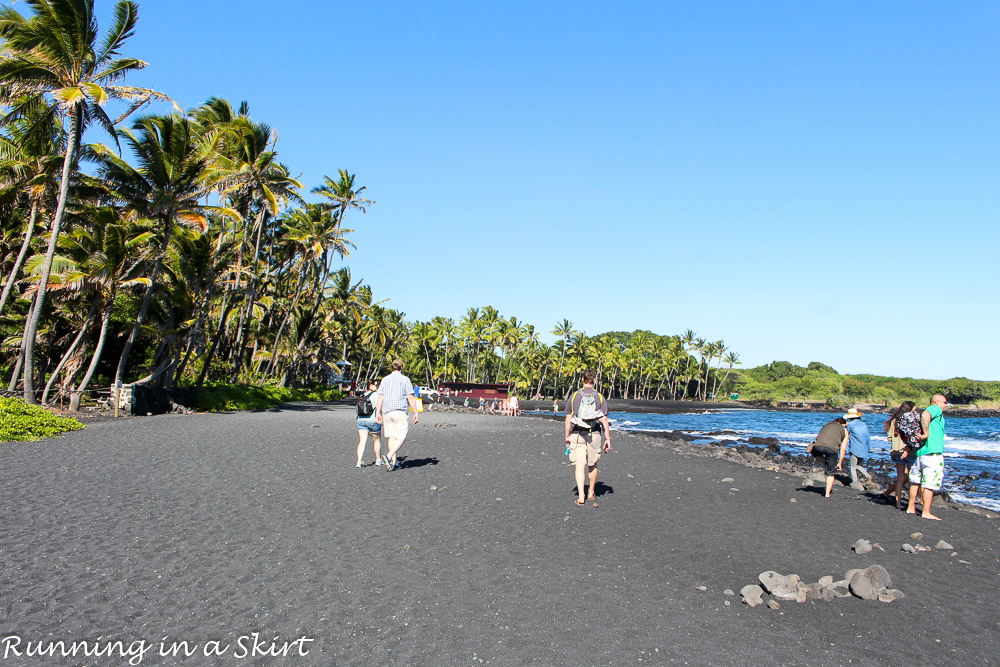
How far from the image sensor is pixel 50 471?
30.0 ft

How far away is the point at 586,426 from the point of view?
26.3 feet

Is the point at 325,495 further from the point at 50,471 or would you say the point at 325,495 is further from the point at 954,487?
the point at 954,487

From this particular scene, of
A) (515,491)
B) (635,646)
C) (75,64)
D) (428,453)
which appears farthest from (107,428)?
(635,646)

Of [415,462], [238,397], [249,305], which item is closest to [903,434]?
[415,462]

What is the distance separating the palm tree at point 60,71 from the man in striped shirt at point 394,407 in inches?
477

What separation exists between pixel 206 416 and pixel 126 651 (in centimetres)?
1942

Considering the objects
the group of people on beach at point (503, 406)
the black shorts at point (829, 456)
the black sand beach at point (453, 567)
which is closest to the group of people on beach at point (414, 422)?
the black sand beach at point (453, 567)

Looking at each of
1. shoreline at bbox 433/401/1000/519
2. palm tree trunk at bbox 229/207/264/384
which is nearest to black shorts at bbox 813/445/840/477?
shoreline at bbox 433/401/1000/519

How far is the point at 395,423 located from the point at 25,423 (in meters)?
8.42

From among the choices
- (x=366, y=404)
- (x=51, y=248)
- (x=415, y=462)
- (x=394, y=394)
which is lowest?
(x=415, y=462)

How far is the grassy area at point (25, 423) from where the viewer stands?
488 inches

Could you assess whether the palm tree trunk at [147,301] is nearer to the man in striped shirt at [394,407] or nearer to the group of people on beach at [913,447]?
the man in striped shirt at [394,407]

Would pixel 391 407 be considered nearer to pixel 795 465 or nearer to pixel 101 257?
pixel 795 465

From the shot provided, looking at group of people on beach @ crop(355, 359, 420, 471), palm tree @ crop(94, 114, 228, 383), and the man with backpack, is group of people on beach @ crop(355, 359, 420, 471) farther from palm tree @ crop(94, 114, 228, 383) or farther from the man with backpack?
palm tree @ crop(94, 114, 228, 383)
